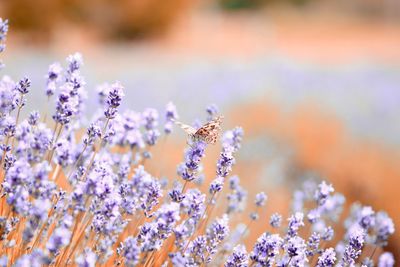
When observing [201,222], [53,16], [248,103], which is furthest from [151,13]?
[201,222]

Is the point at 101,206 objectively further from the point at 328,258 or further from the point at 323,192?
the point at 323,192

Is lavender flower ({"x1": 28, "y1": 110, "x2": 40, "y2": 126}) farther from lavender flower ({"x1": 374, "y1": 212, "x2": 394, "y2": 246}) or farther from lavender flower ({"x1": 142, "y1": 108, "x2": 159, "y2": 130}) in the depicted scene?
lavender flower ({"x1": 374, "y1": 212, "x2": 394, "y2": 246})

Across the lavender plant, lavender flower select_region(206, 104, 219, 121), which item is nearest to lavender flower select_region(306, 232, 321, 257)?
the lavender plant

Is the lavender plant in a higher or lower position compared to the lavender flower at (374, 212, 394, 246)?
lower

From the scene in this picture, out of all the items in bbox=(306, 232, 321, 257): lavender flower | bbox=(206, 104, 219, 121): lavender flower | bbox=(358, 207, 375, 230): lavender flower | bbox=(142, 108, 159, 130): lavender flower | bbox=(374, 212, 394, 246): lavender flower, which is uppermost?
bbox=(206, 104, 219, 121): lavender flower

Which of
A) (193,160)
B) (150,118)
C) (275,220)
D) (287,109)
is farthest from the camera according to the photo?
(287,109)

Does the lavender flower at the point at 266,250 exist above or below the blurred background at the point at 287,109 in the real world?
below

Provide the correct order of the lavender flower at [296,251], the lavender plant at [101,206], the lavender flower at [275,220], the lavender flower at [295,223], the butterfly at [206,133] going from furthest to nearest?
the lavender flower at [275,220] → the butterfly at [206,133] → the lavender flower at [295,223] → the lavender flower at [296,251] → the lavender plant at [101,206]

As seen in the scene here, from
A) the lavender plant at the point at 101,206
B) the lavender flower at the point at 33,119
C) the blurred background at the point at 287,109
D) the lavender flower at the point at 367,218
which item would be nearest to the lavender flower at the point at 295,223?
A: the lavender plant at the point at 101,206

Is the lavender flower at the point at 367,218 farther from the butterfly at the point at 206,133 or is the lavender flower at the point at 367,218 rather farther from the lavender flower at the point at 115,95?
the lavender flower at the point at 115,95

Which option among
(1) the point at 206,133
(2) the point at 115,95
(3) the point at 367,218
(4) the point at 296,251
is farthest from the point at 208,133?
(3) the point at 367,218

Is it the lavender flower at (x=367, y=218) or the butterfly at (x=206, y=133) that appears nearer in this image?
the butterfly at (x=206, y=133)

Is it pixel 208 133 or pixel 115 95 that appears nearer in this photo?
pixel 115 95

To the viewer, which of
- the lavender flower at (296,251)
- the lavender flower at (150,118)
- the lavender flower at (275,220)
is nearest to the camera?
the lavender flower at (296,251)
